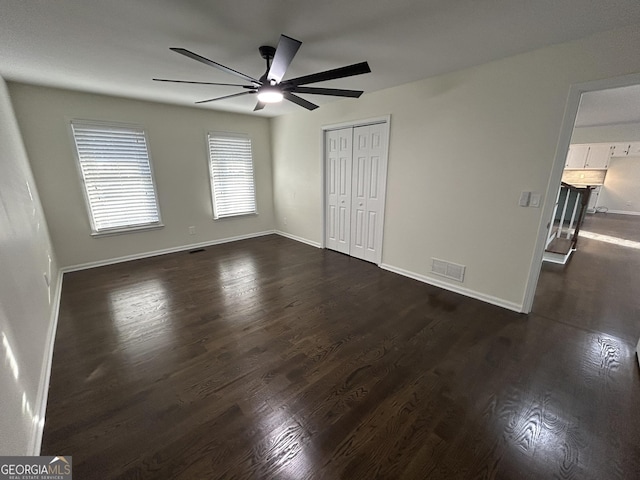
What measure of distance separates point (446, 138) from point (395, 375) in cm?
263

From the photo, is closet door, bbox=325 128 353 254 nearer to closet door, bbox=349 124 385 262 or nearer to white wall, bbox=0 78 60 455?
closet door, bbox=349 124 385 262

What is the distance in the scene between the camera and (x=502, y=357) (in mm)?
2084

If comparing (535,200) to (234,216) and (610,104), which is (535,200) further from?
(234,216)

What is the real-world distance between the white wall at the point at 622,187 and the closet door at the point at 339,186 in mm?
9253

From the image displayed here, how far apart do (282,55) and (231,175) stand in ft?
12.5

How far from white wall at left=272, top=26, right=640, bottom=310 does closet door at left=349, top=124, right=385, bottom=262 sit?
0.65 ft

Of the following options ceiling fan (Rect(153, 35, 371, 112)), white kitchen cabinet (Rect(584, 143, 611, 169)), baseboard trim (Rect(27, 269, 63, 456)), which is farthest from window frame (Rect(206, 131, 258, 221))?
white kitchen cabinet (Rect(584, 143, 611, 169))

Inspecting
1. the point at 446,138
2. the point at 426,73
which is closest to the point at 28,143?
the point at 426,73

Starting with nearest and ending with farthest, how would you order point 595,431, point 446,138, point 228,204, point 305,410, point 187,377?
point 595,431 < point 305,410 < point 187,377 < point 446,138 < point 228,204

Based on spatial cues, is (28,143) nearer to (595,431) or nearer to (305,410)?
(305,410)

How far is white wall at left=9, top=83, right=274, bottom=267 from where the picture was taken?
11.1ft

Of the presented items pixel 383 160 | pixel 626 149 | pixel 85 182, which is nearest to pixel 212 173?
pixel 85 182

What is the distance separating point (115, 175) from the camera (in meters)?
3.96

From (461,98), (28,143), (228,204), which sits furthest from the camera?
(228,204)
